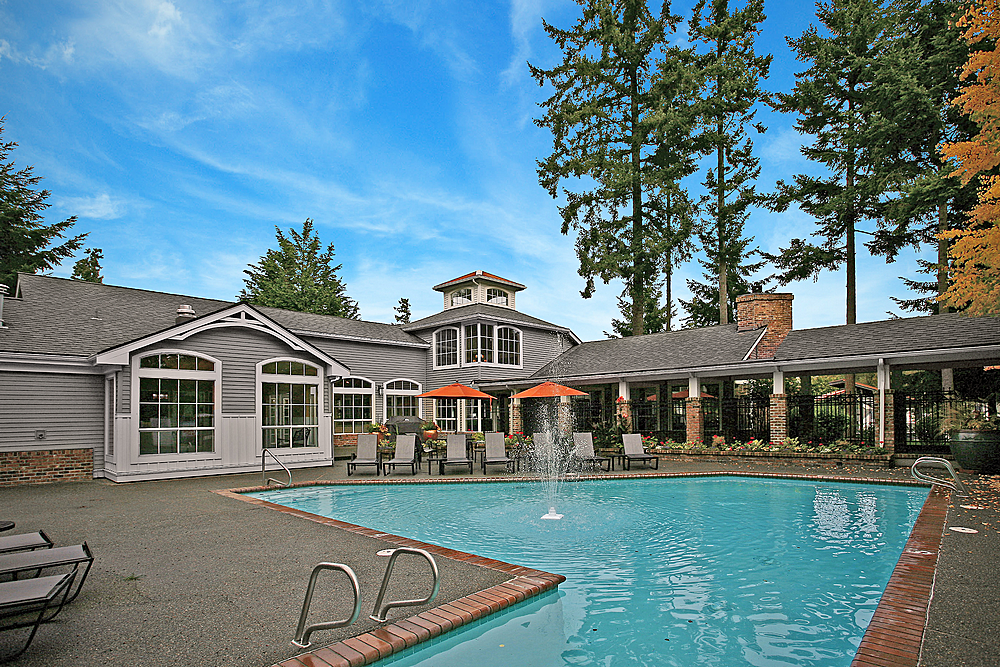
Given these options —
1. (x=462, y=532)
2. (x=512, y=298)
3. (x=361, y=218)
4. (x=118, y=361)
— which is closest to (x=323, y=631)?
(x=462, y=532)

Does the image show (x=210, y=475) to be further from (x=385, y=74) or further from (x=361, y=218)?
(x=361, y=218)

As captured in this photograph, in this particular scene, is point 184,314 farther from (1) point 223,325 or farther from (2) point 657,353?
(2) point 657,353

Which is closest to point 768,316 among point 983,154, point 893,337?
point 893,337

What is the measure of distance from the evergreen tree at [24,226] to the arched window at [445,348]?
21.7m

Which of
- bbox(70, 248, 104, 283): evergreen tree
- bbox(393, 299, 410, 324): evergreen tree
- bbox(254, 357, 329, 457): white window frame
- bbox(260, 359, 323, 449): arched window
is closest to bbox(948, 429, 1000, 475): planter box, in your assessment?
bbox(254, 357, 329, 457): white window frame

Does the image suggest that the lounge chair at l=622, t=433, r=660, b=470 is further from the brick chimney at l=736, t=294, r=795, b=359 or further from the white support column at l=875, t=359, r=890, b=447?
the brick chimney at l=736, t=294, r=795, b=359

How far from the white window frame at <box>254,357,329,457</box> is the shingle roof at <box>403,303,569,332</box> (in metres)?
8.13

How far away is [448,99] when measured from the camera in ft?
69.5

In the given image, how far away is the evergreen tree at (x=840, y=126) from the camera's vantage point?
21.9 m

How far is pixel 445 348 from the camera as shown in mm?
24688

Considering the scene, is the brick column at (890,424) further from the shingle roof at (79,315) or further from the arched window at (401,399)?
the shingle roof at (79,315)

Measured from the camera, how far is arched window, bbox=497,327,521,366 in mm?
24094

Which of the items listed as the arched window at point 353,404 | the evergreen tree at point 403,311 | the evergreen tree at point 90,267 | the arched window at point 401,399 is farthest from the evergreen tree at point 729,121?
the evergreen tree at point 90,267

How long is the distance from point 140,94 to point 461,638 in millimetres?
21165
